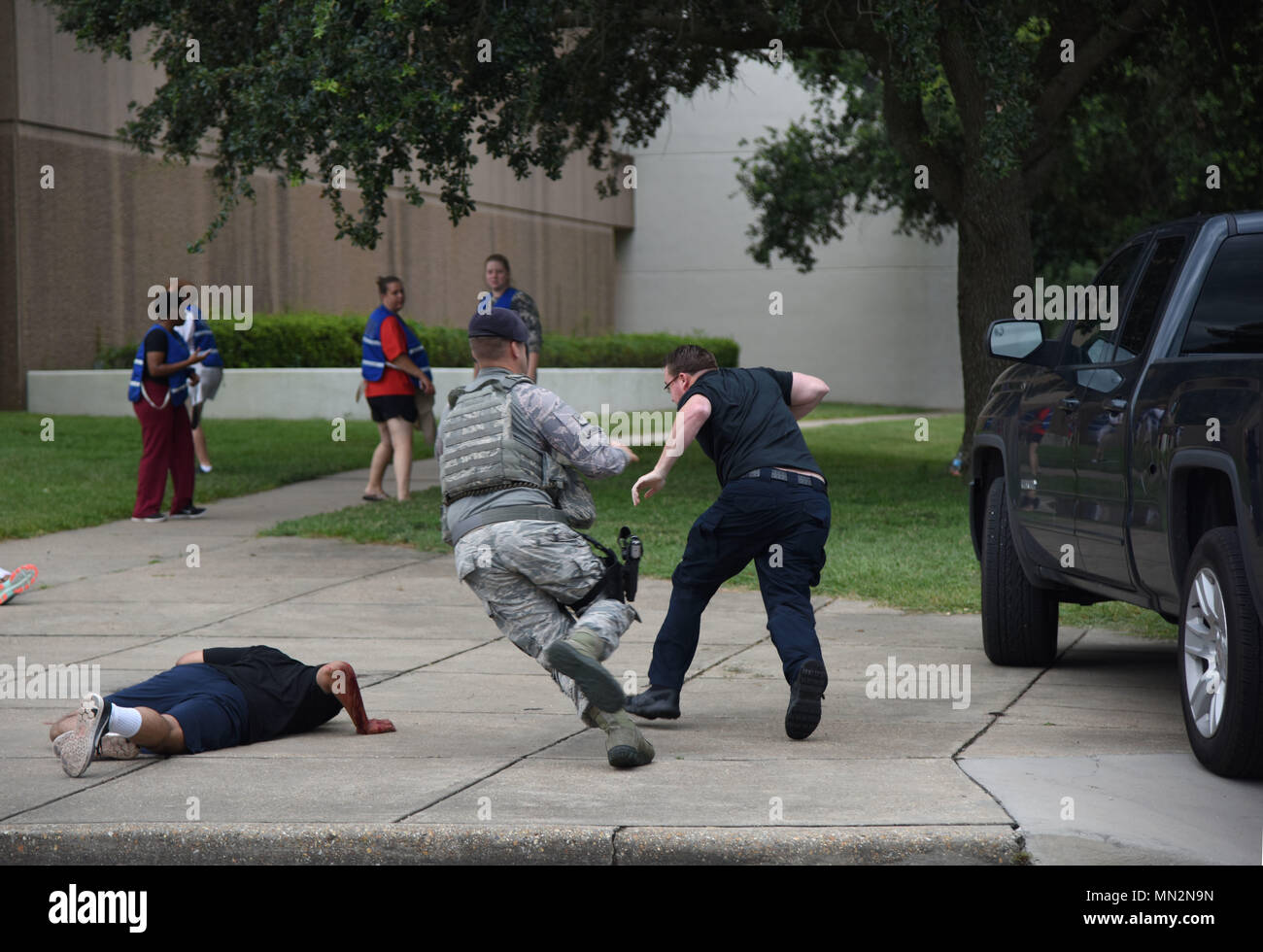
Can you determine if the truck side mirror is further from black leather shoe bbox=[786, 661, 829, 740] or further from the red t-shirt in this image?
the red t-shirt

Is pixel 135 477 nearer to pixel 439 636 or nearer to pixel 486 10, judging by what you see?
pixel 486 10

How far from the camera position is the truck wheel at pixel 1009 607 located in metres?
7.43

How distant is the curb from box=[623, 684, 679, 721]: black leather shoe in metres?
1.61

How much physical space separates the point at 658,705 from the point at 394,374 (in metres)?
7.69

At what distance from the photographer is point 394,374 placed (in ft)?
44.5

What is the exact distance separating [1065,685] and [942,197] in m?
9.65

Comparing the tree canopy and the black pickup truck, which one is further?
the tree canopy

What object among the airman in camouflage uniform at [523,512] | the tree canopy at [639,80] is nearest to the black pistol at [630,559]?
the airman in camouflage uniform at [523,512]

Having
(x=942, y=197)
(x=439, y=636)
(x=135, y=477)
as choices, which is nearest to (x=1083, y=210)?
(x=942, y=197)

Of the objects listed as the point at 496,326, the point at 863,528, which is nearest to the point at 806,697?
the point at 496,326

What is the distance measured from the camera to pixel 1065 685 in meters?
7.14

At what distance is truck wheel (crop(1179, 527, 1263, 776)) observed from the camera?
5062 mm

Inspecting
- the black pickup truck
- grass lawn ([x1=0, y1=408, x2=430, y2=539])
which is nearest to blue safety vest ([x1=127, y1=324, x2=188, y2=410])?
grass lawn ([x1=0, y1=408, x2=430, y2=539])

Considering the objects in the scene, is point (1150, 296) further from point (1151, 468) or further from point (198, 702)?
point (198, 702)
